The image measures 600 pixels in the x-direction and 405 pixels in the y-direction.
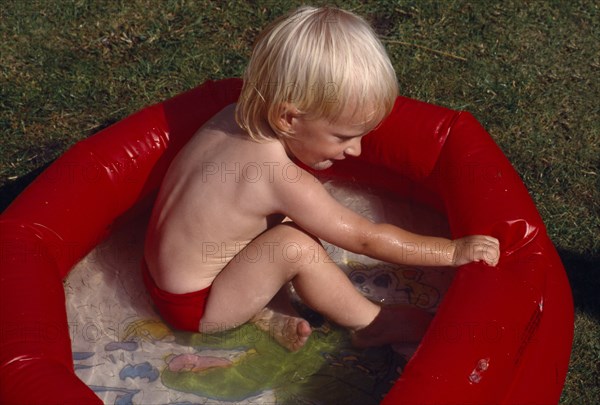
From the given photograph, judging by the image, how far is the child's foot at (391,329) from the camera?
2.35 metres

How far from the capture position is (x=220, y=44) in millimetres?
3512

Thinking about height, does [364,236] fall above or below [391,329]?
above

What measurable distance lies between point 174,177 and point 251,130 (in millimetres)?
284

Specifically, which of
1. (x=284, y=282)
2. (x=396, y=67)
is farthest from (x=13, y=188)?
(x=396, y=67)

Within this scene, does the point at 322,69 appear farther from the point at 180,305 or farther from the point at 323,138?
the point at 180,305

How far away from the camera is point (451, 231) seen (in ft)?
8.11

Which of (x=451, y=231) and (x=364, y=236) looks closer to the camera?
(x=364, y=236)

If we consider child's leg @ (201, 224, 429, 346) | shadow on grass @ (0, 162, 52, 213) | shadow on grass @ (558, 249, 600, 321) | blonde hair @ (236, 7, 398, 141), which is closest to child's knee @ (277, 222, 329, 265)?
child's leg @ (201, 224, 429, 346)

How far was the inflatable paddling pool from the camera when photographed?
1923 millimetres

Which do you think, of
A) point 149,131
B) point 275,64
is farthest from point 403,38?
point 275,64

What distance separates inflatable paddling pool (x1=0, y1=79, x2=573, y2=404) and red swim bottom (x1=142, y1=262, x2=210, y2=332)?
0.26 m

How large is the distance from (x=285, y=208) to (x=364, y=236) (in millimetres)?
219

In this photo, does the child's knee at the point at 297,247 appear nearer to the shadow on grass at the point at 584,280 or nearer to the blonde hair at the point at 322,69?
the blonde hair at the point at 322,69

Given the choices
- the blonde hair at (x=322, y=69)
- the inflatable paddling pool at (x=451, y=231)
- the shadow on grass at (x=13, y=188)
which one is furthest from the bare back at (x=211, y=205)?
the shadow on grass at (x=13, y=188)
